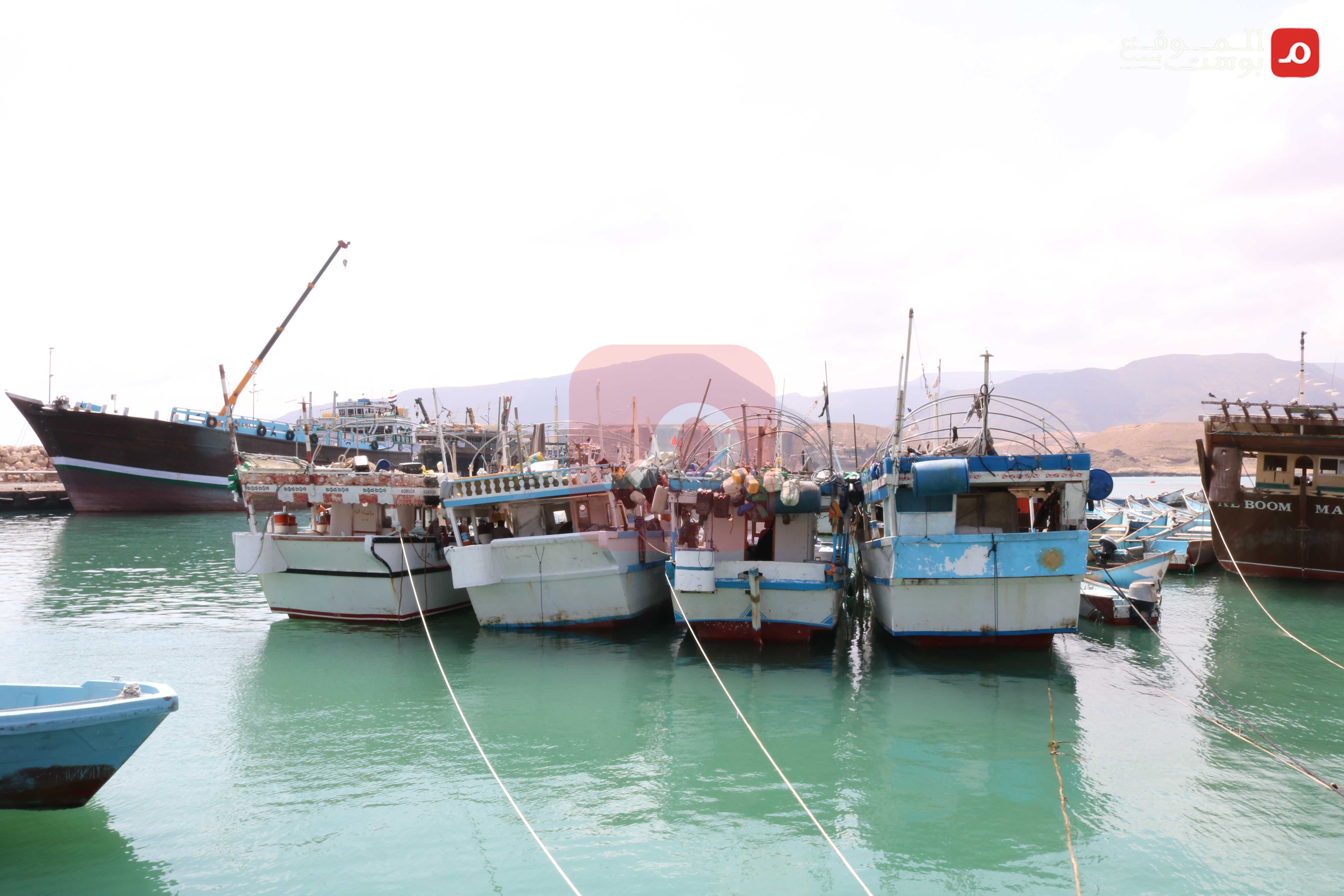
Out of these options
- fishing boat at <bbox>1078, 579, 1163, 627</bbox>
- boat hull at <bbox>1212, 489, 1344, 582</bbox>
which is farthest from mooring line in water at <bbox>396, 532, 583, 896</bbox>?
boat hull at <bbox>1212, 489, 1344, 582</bbox>

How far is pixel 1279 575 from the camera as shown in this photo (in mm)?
26469

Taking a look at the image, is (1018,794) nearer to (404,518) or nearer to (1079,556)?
(1079,556)

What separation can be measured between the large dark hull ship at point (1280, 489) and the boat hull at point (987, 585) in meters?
13.7

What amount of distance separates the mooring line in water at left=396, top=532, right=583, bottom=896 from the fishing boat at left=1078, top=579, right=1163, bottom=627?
15.5 m

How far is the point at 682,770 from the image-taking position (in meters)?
10.7

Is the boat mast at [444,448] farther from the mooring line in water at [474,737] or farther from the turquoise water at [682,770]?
the turquoise water at [682,770]

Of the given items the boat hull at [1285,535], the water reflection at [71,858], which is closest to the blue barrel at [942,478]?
the water reflection at [71,858]

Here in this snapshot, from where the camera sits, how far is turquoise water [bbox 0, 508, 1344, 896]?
26.5ft

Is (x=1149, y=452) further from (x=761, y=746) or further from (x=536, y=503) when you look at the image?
(x=761, y=746)

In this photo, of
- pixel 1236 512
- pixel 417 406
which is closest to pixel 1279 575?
pixel 1236 512

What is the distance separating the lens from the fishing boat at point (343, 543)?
19.1 meters

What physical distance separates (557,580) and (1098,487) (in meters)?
11.5

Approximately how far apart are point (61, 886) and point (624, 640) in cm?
1149

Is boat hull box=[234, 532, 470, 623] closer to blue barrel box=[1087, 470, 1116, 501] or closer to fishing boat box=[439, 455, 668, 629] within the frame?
fishing boat box=[439, 455, 668, 629]
